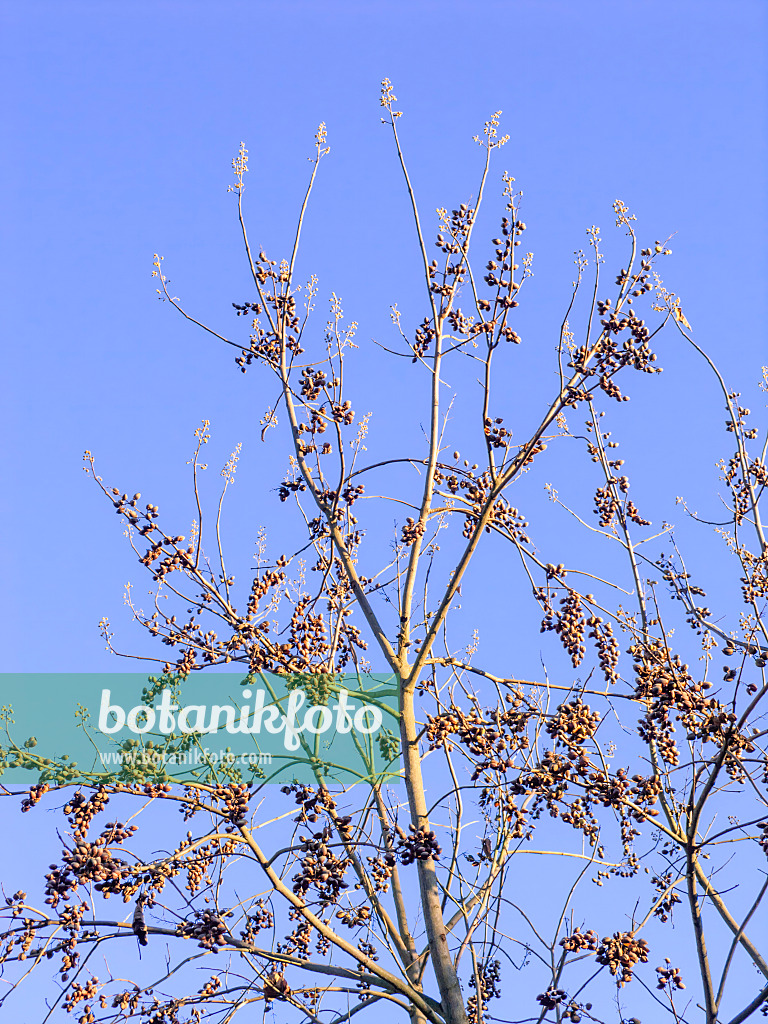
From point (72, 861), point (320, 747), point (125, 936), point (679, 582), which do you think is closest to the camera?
point (72, 861)

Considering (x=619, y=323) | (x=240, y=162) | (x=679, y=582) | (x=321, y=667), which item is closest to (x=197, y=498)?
(x=321, y=667)

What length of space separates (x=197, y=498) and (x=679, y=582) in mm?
3300

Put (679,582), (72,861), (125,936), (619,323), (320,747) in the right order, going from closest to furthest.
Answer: (72,861) < (125,936) < (619,323) < (320,747) < (679,582)

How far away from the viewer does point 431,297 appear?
261 inches

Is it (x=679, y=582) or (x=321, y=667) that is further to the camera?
(x=679, y=582)

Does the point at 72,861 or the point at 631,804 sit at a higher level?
the point at 631,804

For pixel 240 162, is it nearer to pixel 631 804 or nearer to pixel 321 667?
pixel 321 667

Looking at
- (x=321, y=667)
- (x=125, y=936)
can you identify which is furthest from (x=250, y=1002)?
(x=321, y=667)

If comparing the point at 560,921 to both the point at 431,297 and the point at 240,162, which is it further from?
the point at 240,162

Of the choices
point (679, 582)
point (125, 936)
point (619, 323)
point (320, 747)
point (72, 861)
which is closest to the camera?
point (72, 861)

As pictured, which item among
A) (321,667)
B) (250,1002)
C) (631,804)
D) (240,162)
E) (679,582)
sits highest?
(240,162)

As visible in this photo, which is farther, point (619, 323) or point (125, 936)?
point (619, 323)

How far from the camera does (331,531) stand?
21.7 feet

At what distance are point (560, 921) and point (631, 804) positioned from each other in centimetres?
73
